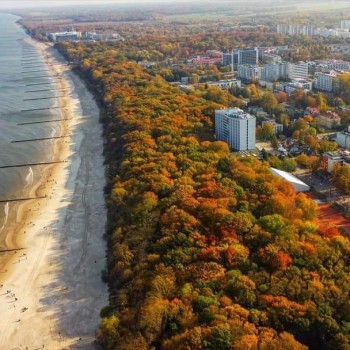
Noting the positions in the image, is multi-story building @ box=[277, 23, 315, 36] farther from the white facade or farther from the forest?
the forest

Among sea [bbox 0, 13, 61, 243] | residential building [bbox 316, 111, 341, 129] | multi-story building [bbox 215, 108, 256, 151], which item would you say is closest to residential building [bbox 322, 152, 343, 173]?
multi-story building [bbox 215, 108, 256, 151]

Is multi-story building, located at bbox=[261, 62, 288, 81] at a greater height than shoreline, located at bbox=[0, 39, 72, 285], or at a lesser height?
lesser

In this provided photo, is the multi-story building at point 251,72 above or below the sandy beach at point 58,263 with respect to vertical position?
below

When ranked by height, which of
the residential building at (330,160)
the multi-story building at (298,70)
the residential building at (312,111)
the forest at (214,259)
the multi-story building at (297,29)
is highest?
the forest at (214,259)

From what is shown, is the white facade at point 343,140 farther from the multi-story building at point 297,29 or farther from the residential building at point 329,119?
the multi-story building at point 297,29

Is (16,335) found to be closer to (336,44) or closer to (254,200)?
(254,200)

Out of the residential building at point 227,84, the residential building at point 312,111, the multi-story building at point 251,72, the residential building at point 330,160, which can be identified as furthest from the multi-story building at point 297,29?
the residential building at point 330,160

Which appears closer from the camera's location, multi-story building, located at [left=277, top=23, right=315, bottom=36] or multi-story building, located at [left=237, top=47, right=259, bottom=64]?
multi-story building, located at [left=237, top=47, right=259, bottom=64]

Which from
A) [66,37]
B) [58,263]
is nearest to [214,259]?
[58,263]
